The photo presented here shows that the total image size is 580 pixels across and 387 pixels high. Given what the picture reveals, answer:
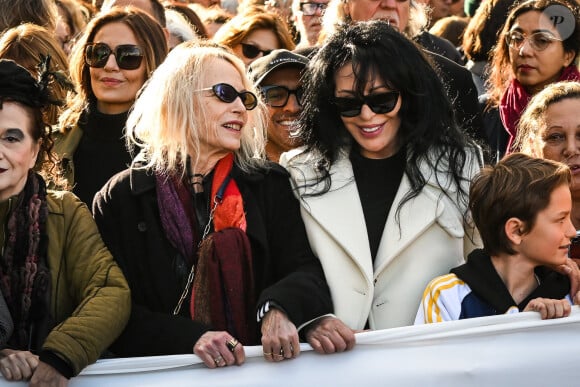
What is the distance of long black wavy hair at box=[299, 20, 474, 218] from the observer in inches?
184

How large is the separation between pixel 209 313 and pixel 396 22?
2.41 metres

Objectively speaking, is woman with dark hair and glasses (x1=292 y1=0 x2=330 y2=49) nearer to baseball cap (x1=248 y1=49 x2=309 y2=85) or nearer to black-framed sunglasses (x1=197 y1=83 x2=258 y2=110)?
baseball cap (x1=248 y1=49 x2=309 y2=85)

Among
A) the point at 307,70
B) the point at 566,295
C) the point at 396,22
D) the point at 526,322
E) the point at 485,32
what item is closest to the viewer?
the point at 526,322

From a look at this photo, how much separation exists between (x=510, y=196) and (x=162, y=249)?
1355 millimetres

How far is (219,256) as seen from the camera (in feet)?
14.2

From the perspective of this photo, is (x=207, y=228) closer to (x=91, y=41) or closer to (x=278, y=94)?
(x=278, y=94)

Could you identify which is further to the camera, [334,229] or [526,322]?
[334,229]

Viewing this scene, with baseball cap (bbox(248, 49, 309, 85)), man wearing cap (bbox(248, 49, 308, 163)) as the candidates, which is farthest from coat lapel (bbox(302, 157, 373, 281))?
baseball cap (bbox(248, 49, 309, 85))

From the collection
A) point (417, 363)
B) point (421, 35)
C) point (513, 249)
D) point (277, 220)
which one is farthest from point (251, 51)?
point (417, 363)

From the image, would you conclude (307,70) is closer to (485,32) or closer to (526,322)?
(526,322)

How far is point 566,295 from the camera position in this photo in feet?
14.4

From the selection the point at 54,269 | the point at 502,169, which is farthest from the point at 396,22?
the point at 54,269

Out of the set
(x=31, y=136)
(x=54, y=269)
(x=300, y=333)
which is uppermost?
(x=31, y=136)

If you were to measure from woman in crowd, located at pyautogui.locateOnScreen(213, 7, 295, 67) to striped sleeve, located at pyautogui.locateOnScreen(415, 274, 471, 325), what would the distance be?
9.15 feet
